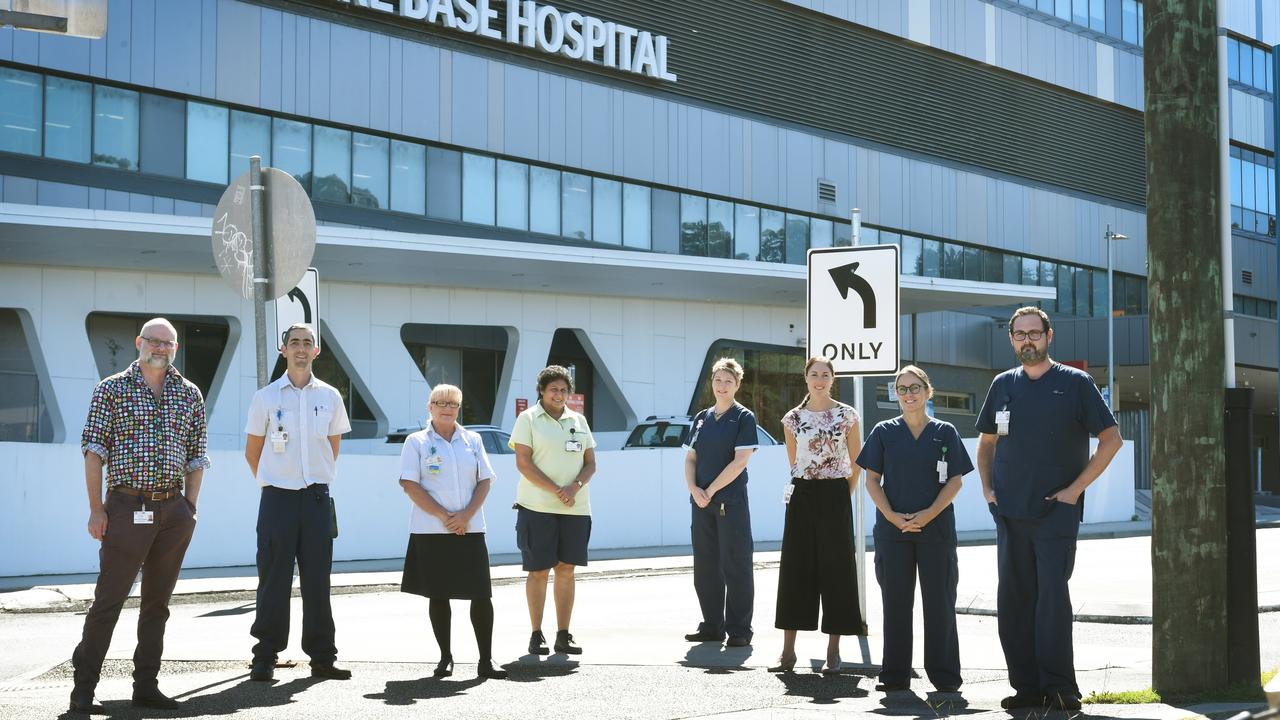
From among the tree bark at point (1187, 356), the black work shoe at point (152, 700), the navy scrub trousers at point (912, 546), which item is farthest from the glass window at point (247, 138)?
the tree bark at point (1187, 356)

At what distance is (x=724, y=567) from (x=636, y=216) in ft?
82.6

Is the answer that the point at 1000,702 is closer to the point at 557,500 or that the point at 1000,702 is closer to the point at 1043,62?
the point at 557,500

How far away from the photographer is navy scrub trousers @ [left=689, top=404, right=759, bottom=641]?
392 inches

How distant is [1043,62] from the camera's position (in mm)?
45500

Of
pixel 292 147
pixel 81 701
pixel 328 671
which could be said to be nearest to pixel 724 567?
pixel 328 671

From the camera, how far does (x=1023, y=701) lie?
23.1 ft

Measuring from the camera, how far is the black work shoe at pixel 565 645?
947cm

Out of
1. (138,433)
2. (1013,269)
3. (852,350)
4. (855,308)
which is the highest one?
(1013,269)

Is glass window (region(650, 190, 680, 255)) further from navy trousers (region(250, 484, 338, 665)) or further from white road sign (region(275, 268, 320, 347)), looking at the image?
navy trousers (region(250, 484, 338, 665))

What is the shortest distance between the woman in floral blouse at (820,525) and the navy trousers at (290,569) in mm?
2680

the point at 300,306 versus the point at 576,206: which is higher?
the point at 576,206

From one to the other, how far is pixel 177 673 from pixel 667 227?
27.3 metres

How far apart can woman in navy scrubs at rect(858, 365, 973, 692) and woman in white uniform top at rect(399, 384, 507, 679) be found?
228 centimetres

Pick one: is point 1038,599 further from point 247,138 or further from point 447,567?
point 247,138
